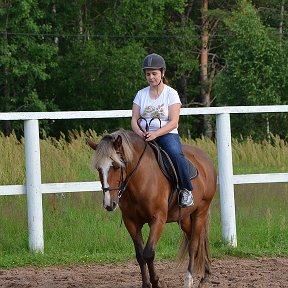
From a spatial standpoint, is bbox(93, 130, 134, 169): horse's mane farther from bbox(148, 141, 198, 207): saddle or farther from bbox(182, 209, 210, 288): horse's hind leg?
bbox(182, 209, 210, 288): horse's hind leg

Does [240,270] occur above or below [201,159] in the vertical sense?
below

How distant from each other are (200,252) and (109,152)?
188 centimetres

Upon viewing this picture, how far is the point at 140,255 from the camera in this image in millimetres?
9211

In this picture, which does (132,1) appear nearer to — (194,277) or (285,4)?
(285,4)

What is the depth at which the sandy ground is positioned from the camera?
9.84 m

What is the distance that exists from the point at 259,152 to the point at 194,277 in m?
3.21

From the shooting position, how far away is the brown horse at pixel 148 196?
8.61 metres

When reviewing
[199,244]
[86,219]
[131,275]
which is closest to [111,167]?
[199,244]

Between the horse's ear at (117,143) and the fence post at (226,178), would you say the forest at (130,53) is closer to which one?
the fence post at (226,178)

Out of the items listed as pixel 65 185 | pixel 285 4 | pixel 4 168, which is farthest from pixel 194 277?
pixel 285 4

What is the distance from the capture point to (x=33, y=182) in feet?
37.2

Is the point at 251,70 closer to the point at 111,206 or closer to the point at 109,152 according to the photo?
the point at 109,152

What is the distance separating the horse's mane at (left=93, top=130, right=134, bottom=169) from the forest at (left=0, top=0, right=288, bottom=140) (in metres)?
29.0

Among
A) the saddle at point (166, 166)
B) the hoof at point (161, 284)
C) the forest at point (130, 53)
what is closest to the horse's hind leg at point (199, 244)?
the hoof at point (161, 284)
